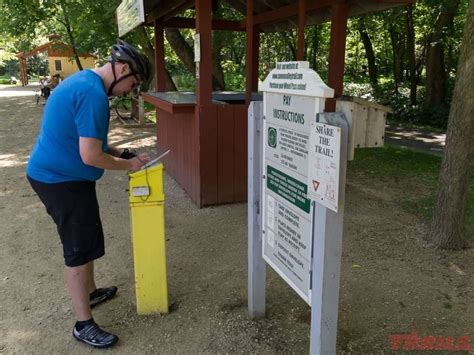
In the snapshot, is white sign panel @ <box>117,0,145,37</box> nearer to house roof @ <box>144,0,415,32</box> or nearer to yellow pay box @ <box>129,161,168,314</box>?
house roof @ <box>144,0,415,32</box>

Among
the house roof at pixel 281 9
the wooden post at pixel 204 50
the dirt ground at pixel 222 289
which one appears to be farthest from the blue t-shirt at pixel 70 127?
the house roof at pixel 281 9

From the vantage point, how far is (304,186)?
7.63 ft

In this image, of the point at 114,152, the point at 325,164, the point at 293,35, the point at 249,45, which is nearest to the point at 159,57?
the point at 249,45

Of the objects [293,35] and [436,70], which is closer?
[436,70]

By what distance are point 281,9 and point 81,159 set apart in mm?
3949

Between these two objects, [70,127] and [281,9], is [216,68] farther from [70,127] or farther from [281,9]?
[70,127]

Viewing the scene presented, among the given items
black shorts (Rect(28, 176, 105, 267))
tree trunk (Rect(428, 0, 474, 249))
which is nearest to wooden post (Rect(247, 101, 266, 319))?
black shorts (Rect(28, 176, 105, 267))

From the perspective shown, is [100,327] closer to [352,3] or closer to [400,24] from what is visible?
[352,3]

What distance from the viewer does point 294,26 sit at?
6.75 m

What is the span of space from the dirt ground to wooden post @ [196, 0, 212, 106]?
1.35 meters

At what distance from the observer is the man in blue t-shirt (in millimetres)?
2389

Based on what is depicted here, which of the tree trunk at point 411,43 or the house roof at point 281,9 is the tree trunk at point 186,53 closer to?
the house roof at point 281,9

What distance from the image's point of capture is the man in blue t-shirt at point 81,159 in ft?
7.84

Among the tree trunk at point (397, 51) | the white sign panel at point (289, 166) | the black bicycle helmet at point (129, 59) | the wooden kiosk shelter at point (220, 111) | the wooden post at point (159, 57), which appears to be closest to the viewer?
the white sign panel at point (289, 166)
